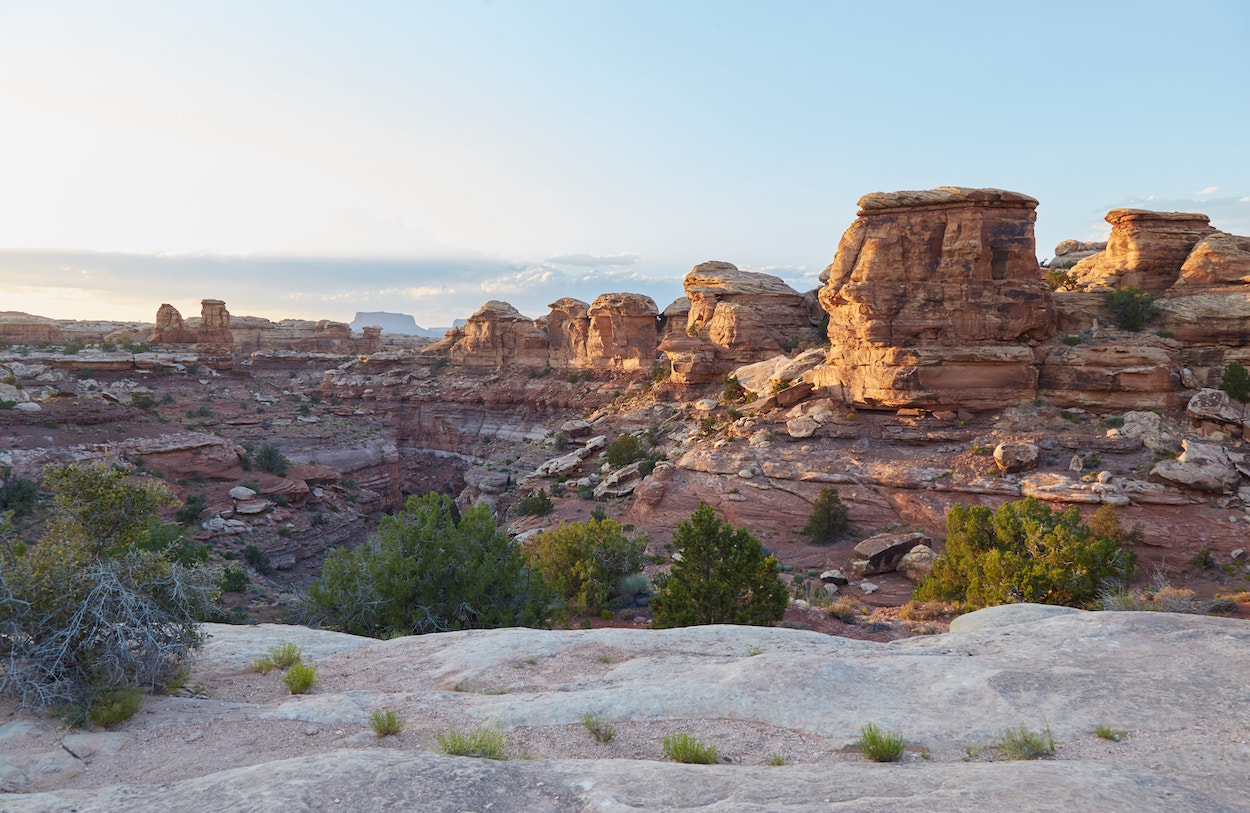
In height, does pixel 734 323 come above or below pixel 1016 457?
above

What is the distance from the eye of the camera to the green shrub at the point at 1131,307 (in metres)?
28.9

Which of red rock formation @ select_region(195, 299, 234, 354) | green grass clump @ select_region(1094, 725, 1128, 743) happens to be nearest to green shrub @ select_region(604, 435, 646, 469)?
green grass clump @ select_region(1094, 725, 1128, 743)

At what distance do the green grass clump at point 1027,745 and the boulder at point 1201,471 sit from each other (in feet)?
71.9

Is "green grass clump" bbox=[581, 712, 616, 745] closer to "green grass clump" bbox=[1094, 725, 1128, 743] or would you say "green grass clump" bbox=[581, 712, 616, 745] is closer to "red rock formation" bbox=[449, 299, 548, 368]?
"green grass clump" bbox=[1094, 725, 1128, 743]

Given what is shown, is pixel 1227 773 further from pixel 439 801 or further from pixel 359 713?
pixel 359 713

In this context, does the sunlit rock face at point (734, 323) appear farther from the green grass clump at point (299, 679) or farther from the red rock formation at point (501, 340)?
the green grass clump at point (299, 679)

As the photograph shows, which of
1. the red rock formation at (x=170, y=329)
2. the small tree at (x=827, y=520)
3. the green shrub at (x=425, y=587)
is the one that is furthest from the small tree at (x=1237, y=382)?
the red rock formation at (x=170, y=329)

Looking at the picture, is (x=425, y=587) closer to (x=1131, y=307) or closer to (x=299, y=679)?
(x=299, y=679)

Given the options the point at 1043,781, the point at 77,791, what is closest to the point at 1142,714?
the point at 1043,781

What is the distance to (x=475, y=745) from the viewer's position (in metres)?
6.04

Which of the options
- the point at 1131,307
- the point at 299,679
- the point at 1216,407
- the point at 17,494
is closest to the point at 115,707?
the point at 299,679

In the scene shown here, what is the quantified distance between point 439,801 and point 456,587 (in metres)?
9.85

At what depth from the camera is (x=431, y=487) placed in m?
54.4

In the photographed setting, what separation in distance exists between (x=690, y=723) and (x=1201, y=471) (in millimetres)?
24521
